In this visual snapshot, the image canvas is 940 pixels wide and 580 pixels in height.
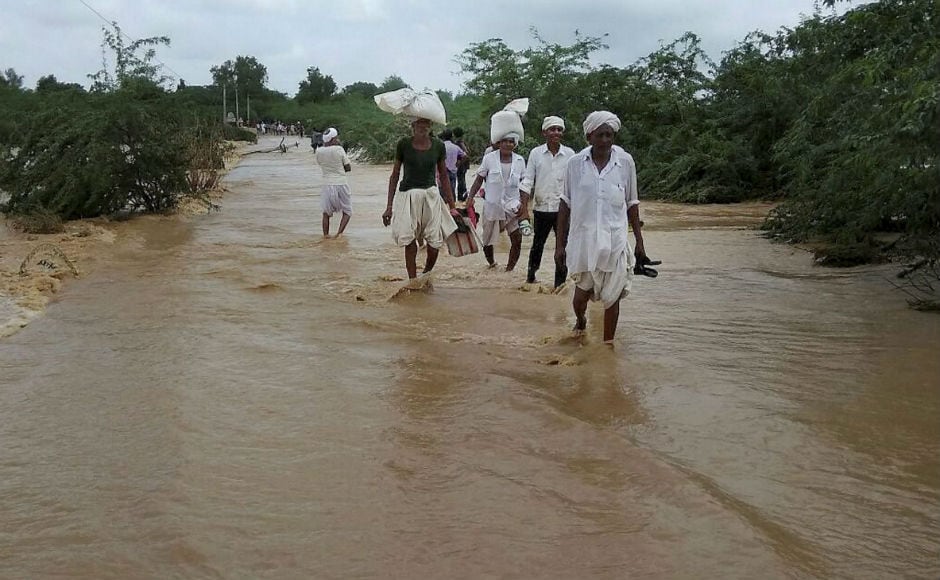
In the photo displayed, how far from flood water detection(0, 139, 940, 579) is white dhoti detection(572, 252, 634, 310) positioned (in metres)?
0.43

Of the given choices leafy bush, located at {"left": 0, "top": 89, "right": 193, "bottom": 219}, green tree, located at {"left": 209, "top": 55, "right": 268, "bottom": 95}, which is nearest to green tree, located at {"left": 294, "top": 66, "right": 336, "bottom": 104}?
green tree, located at {"left": 209, "top": 55, "right": 268, "bottom": 95}

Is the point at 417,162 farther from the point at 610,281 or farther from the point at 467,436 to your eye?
the point at 467,436

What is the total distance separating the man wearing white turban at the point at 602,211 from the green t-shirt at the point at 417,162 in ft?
6.88

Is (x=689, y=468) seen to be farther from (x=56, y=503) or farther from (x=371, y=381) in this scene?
(x=56, y=503)

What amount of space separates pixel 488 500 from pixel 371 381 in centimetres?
186

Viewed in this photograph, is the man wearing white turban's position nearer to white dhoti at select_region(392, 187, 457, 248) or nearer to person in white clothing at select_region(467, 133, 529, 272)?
white dhoti at select_region(392, 187, 457, 248)

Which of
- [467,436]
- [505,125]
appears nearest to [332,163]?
[505,125]

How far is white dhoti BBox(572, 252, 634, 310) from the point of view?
5.66m

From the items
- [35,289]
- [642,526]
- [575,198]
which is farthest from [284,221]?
[642,526]

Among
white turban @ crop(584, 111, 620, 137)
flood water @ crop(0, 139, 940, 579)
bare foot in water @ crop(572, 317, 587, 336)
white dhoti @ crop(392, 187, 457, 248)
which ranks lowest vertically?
flood water @ crop(0, 139, 940, 579)

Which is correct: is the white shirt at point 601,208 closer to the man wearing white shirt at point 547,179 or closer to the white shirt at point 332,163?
the man wearing white shirt at point 547,179

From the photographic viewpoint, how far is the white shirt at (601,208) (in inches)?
221

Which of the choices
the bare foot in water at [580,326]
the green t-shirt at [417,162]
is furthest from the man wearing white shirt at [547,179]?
the bare foot in water at [580,326]

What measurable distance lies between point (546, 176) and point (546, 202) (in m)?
0.23
